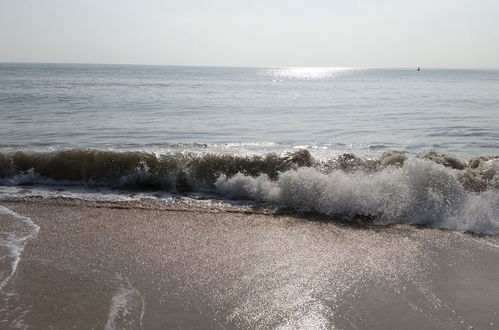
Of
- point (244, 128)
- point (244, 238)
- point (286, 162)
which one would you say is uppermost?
point (286, 162)

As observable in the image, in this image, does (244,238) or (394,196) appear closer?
(244,238)

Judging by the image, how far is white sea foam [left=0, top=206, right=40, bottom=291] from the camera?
4742 mm

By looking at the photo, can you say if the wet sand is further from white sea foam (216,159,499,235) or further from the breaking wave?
the breaking wave

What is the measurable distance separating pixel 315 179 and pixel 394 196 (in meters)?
1.31

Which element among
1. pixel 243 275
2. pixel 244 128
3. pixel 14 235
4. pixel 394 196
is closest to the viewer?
pixel 243 275

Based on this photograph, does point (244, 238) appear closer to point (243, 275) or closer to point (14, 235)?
point (243, 275)

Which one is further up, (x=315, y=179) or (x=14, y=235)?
(x=315, y=179)

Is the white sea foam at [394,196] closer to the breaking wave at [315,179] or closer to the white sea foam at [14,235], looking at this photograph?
the breaking wave at [315,179]

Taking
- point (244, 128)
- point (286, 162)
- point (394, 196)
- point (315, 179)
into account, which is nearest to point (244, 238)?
point (315, 179)

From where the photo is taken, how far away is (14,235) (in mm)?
5871

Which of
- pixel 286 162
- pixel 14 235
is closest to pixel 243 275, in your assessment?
pixel 14 235

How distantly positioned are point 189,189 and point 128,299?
15.9ft

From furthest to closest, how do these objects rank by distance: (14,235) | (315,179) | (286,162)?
1. (286,162)
2. (315,179)
3. (14,235)

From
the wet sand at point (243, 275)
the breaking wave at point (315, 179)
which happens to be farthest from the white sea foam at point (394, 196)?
the wet sand at point (243, 275)
